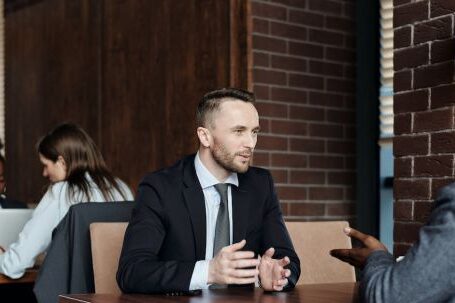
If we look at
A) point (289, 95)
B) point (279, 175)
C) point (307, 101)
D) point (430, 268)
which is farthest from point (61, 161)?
point (430, 268)

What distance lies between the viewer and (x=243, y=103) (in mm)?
2428

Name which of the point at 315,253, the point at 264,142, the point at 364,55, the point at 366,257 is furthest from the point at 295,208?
the point at 366,257

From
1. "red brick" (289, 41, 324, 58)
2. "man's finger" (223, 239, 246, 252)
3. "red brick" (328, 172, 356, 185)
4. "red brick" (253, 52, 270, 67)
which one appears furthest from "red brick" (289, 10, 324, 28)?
"man's finger" (223, 239, 246, 252)

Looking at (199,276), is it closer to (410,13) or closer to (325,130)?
(410,13)

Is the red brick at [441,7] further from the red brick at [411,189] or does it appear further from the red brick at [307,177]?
the red brick at [307,177]

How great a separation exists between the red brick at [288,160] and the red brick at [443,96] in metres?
1.21

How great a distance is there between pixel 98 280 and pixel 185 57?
1.96 metres

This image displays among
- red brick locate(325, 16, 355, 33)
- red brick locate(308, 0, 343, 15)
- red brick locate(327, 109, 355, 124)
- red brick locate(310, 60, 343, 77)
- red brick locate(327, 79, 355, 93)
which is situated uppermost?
red brick locate(308, 0, 343, 15)

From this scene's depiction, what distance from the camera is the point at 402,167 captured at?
112 inches

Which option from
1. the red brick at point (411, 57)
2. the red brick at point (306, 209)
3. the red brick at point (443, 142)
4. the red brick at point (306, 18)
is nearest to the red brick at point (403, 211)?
the red brick at point (443, 142)

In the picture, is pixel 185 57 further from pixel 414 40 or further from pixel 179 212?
pixel 179 212

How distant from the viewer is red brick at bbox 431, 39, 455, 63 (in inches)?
103

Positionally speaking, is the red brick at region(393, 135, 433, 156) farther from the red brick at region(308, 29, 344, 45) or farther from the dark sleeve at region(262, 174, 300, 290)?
the red brick at region(308, 29, 344, 45)

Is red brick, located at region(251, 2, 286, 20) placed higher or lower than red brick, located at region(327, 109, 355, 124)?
higher
